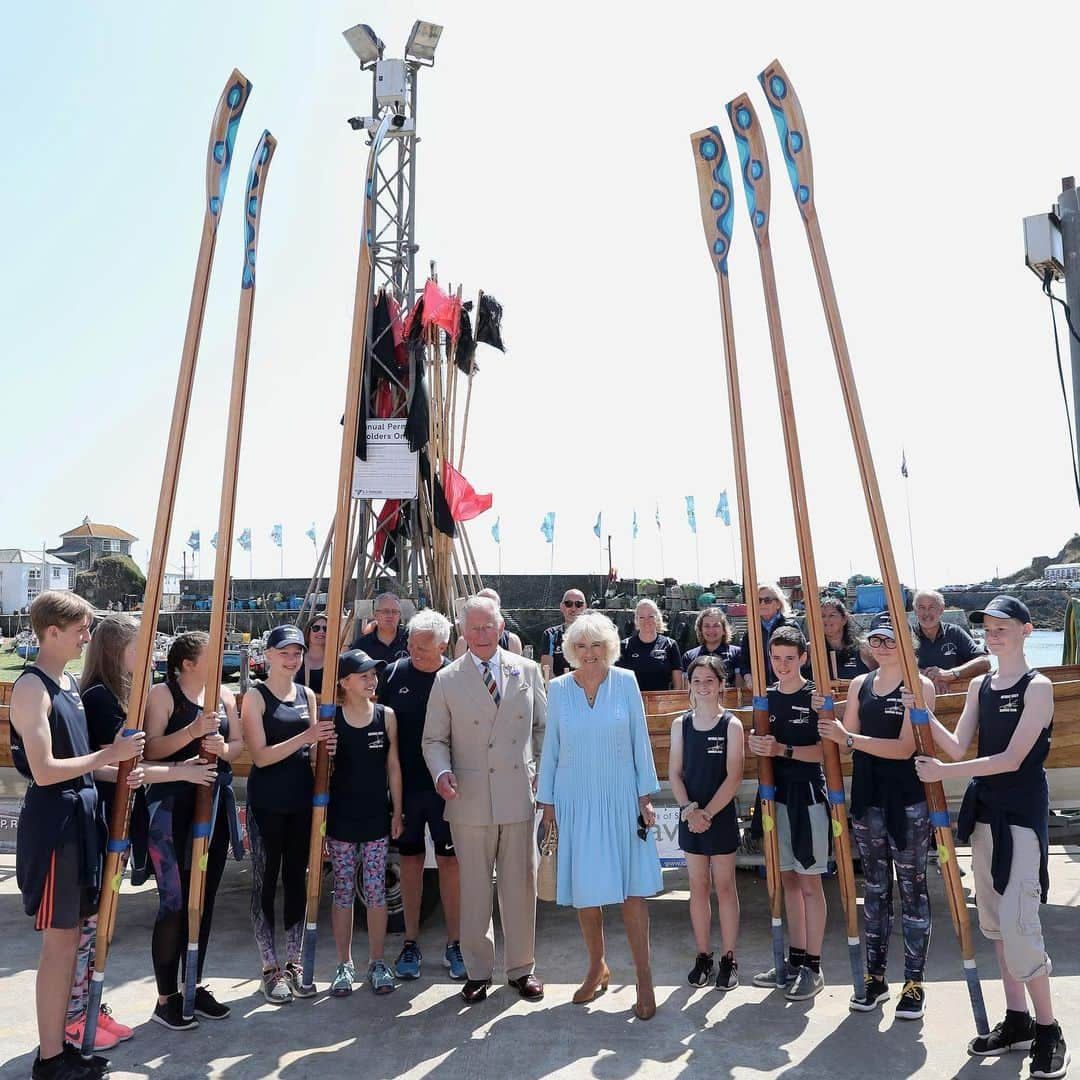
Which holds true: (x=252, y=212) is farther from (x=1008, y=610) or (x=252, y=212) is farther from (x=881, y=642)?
(x=1008, y=610)

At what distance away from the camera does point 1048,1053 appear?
115 inches

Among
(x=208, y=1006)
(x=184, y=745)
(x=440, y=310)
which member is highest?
(x=440, y=310)

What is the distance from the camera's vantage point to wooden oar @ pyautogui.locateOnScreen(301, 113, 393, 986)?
3.78 metres

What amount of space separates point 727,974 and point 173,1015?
2.17 m

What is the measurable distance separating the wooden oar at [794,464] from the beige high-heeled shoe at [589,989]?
3.28ft

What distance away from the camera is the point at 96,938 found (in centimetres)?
326

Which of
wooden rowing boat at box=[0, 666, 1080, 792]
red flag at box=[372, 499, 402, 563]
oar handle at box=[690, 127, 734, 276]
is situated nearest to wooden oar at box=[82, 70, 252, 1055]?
wooden rowing boat at box=[0, 666, 1080, 792]

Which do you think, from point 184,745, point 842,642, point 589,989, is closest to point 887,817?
point 589,989

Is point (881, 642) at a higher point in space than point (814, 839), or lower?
higher

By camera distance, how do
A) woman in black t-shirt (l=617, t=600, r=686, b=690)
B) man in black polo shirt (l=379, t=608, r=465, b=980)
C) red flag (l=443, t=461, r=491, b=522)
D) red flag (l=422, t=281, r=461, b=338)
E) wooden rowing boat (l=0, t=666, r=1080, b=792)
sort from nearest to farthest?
man in black polo shirt (l=379, t=608, r=465, b=980)
wooden rowing boat (l=0, t=666, r=1080, b=792)
woman in black t-shirt (l=617, t=600, r=686, b=690)
red flag (l=422, t=281, r=461, b=338)
red flag (l=443, t=461, r=491, b=522)

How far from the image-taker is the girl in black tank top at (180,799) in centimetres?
344

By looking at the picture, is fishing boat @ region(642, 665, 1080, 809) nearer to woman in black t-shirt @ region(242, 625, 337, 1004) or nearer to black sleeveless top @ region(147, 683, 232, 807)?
woman in black t-shirt @ region(242, 625, 337, 1004)

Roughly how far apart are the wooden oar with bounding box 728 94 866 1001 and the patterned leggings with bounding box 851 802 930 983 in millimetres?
116

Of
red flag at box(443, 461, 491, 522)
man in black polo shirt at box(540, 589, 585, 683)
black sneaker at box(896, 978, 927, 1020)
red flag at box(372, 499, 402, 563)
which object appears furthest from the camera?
red flag at box(372, 499, 402, 563)
